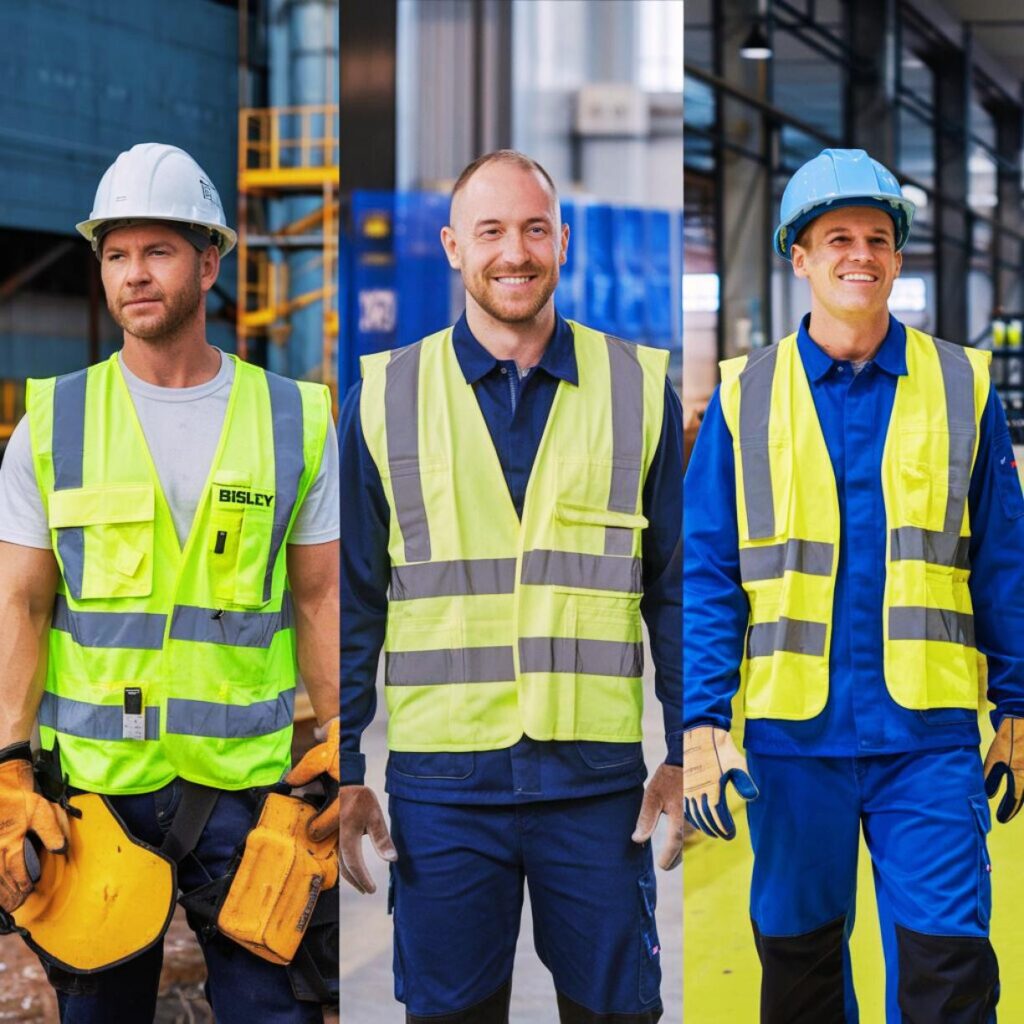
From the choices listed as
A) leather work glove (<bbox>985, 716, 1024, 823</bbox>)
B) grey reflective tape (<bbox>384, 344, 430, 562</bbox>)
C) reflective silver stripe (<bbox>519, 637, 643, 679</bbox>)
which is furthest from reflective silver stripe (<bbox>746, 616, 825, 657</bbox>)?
grey reflective tape (<bbox>384, 344, 430, 562</bbox>)

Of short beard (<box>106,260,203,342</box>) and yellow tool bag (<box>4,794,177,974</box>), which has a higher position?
short beard (<box>106,260,203,342</box>)

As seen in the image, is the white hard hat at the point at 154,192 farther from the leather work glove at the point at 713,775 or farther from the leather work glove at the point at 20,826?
the leather work glove at the point at 713,775

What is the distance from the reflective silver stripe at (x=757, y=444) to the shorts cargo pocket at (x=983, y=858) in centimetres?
64

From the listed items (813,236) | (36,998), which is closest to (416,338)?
(813,236)

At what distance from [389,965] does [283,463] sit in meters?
1.02

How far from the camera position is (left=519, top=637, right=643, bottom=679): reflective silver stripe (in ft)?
9.34

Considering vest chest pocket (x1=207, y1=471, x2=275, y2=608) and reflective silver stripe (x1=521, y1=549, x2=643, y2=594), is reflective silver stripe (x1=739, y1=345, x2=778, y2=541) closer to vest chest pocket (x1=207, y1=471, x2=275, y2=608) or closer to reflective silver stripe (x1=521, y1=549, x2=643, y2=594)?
reflective silver stripe (x1=521, y1=549, x2=643, y2=594)

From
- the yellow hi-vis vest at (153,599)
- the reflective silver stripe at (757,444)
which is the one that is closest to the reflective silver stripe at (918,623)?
the reflective silver stripe at (757,444)

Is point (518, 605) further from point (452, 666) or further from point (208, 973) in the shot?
point (208, 973)

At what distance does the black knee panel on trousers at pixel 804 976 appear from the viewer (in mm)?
2910

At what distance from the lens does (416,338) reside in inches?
116

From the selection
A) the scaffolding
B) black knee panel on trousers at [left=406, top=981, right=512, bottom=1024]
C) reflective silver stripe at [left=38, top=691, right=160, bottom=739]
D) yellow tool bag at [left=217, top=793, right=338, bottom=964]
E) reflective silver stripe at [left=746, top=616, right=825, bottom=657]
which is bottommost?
black knee panel on trousers at [left=406, top=981, right=512, bottom=1024]

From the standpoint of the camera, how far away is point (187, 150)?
302 centimetres

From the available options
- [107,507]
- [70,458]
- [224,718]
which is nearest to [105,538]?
[107,507]
